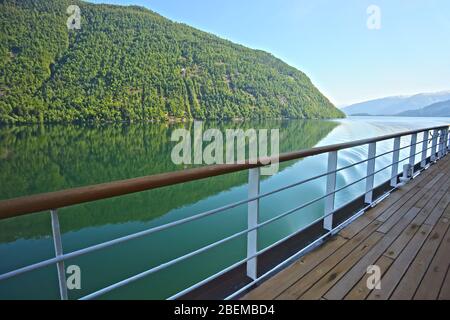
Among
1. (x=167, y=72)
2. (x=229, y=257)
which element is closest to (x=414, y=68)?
(x=229, y=257)

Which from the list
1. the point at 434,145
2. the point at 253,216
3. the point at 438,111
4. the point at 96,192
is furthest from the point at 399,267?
the point at 438,111

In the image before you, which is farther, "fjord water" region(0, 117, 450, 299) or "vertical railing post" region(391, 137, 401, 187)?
"fjord water" region(0, 117, 450, 299)

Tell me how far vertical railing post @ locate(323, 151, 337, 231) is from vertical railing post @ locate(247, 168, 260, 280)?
0.65 m

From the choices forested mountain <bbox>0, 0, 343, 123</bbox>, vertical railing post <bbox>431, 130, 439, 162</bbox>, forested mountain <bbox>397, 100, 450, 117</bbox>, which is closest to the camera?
vertical railing post <bbox>431, 130, 439, 162</bbox>

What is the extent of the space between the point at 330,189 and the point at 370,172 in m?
0.74

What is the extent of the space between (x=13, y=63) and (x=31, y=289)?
55889 millimetres

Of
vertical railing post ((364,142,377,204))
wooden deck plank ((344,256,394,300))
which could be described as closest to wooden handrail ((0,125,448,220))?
wooden deck plank ((344,256,394,300))

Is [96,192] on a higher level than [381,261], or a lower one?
higher

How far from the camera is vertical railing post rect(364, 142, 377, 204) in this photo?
7.38 feet

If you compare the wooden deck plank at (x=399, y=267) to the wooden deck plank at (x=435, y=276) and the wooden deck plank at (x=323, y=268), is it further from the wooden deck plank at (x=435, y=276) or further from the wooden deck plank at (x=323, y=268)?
the wooden deck plank at (x=323, y=268)

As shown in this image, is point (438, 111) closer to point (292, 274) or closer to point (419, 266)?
point (419, 266)

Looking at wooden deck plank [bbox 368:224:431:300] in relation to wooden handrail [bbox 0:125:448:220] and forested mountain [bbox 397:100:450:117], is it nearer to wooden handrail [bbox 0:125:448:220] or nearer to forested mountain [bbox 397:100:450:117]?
wooden handrail [bbox 0:125:448:220]

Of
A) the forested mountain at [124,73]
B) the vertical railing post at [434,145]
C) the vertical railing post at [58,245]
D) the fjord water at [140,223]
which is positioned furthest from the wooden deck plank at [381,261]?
the forested mountain at [124,73]

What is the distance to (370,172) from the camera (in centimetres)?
234
